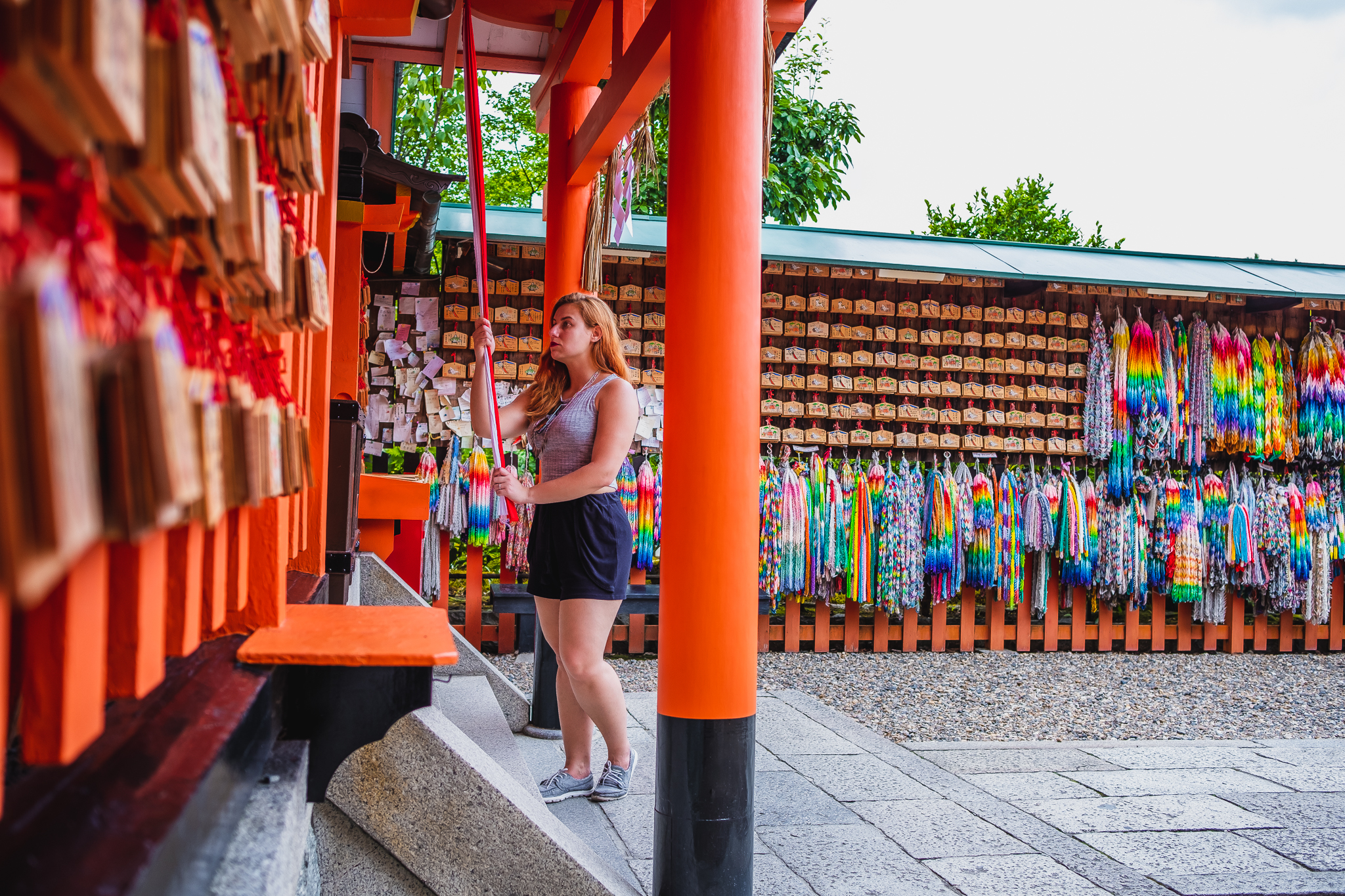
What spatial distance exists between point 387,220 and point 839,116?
10.6 m

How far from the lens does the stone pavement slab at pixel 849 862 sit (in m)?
2.91

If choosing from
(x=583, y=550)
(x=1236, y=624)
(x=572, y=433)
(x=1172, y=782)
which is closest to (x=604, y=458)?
(x=572, y=433)

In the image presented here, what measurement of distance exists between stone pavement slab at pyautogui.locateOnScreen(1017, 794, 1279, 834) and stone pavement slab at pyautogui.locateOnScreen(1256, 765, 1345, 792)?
575 millimetres

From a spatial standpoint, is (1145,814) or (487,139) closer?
(1145,814)

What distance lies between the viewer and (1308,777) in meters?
4.42

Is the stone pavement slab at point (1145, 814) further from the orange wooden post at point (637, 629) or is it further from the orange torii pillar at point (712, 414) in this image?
the orange wooden post at point (637, 629)

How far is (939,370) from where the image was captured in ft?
24.9

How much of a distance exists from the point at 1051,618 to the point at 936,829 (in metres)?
4.64

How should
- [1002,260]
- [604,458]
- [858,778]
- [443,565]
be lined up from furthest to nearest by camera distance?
[1002,260]
[443,565]
[858,778]
[604,458]

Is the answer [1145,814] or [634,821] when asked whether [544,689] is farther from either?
[1145,814]

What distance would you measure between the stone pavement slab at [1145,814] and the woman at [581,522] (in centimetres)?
165

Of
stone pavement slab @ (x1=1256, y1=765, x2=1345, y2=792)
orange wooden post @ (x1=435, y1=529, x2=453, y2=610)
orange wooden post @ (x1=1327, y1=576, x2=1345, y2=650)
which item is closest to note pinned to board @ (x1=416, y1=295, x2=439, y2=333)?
orange wooden post @ (x1=435, y1=529, x2=453, y2=610)

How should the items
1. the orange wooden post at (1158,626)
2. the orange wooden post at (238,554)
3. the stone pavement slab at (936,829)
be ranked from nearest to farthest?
the orange wooden post at (238,554) → the stone pavement slab at (936,829) → the orange wooden post at (1158,626)

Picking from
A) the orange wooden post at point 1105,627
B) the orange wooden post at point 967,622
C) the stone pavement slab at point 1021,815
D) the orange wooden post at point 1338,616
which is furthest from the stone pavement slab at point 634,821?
the orange wooden post at point 1338,616
